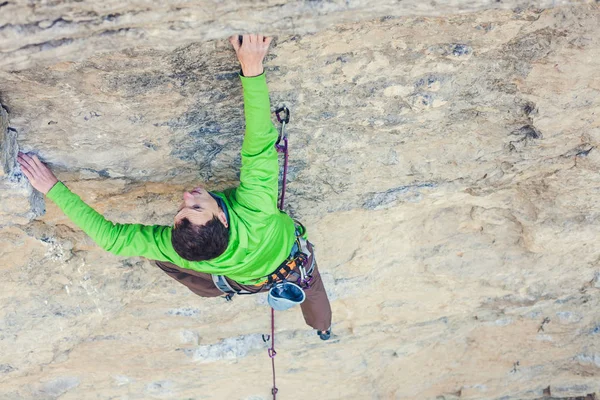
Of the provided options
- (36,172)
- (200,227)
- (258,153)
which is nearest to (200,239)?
(200,227)

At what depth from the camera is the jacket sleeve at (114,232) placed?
10.1 ft

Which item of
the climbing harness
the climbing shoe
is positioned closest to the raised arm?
the climbing harness

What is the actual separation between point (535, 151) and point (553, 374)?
334cm

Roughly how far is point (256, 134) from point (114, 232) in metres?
0.89

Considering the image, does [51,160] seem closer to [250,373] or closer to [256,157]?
[256,157]

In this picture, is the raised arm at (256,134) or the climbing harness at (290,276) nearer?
the raised arm at (256,134)

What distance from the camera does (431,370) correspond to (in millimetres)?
5844

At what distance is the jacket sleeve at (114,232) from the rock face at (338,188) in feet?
0.58

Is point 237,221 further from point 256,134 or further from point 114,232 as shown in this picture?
point 114,232

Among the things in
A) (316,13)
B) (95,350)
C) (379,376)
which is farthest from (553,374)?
(316,13)

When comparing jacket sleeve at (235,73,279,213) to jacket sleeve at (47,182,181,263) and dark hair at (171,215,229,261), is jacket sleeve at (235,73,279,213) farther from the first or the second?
jacket sleeve at (47,182,181,263)

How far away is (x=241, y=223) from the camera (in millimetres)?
3133

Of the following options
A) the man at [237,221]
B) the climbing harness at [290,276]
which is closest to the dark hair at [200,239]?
the man at [237,221]

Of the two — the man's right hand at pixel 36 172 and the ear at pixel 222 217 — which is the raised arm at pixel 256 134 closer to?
the ear at pixel 222 217
